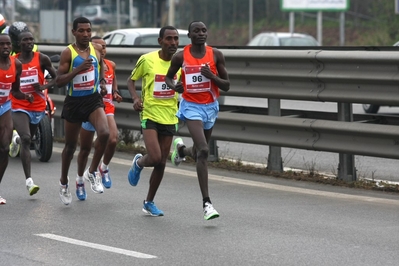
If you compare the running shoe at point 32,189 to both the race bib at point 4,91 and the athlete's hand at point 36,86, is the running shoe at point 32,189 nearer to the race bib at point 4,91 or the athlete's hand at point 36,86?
the race bib at point 4,91

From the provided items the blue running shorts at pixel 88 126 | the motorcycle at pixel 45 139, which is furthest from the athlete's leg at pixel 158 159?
the motorcycle at pixel 45 139

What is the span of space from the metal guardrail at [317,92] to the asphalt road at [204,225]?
46 centimetres

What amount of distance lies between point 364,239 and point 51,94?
26.8ft

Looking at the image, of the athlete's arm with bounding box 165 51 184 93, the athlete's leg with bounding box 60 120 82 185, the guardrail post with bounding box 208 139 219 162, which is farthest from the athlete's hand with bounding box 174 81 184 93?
the guardrail post with bounding box 208 139 219 162

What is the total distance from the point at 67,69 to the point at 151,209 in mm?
1595

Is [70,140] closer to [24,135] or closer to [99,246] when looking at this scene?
[24,135]

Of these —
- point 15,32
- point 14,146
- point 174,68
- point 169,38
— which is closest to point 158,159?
point 174,68

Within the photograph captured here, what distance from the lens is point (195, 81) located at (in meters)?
9.19

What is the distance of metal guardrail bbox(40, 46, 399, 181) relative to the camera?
1036 cm

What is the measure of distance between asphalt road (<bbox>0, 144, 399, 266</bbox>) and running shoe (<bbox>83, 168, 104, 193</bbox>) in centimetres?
9

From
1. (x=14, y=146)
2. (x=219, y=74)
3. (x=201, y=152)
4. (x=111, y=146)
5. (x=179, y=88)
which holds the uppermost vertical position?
(x=219, y=74)

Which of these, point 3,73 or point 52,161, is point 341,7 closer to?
point 52,161

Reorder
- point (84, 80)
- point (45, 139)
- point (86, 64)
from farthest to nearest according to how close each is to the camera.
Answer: point (45, 139) → point (84, 80) → point (86, 64)

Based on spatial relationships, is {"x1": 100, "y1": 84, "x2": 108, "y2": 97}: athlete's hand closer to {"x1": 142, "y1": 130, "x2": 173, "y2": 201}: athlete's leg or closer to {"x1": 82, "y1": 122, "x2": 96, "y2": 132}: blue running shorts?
{"x1": 82, "y1": 122, "x2": 96, "y2": 132}: blue running shorts
